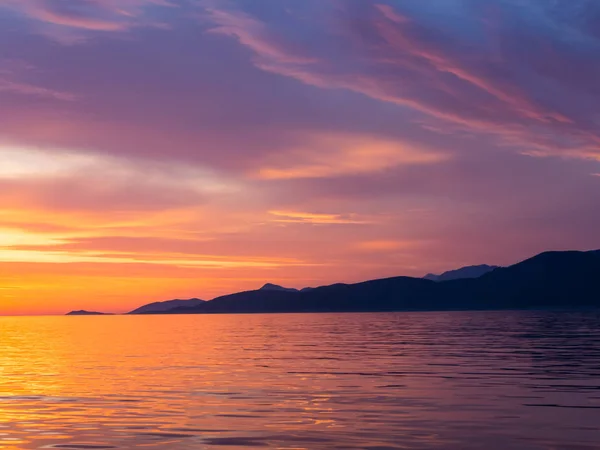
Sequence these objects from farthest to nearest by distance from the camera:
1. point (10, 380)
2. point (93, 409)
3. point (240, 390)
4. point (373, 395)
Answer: point (10, 380) < point (240, 390) < point (373, 395) < point (93, 409)

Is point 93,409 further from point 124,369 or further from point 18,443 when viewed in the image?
point 124,369

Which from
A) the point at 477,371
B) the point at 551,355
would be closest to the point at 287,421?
the point at 477,371

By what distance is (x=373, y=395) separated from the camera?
33.1 m

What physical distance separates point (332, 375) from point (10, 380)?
1799 centimetres

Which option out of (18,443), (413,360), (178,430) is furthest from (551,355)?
(18,443)

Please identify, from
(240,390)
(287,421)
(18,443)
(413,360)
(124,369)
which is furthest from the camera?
(413,360)

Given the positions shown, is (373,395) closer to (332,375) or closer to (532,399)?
(532,399)

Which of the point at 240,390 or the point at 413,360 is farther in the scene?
the point at 413,360

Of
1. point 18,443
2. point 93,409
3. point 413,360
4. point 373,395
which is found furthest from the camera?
point 413,360

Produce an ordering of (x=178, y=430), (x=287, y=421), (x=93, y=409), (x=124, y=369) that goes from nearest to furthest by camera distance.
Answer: (x=178, y=430)
(x=287, y=421)
(x=93, y=409)
(x=124, y=369)

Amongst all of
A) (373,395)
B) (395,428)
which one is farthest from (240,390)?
(395,428)

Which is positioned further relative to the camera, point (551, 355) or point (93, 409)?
point (551, 355)

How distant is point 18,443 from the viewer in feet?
74.7

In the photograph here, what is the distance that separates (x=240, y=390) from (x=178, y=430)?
11.1m
